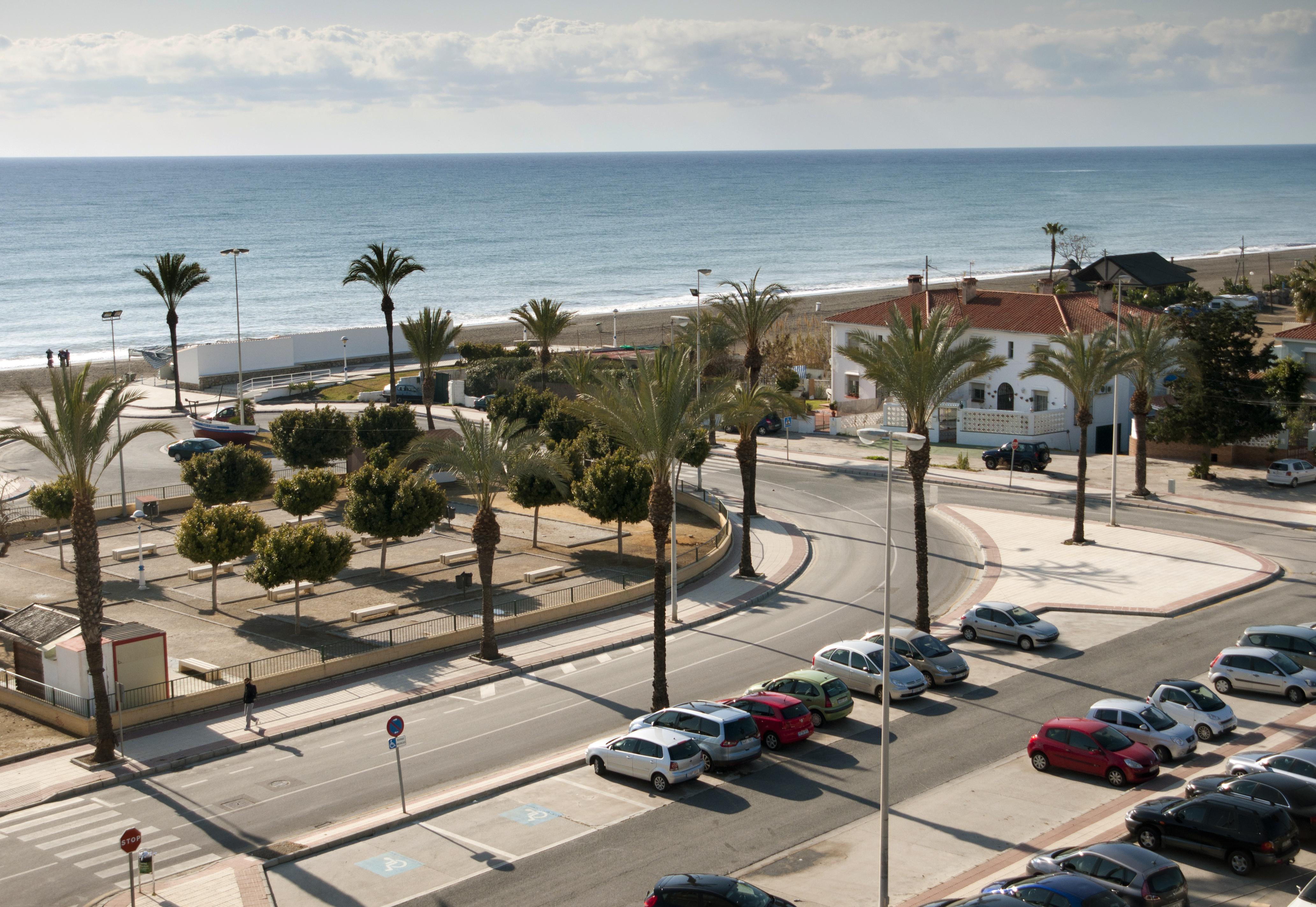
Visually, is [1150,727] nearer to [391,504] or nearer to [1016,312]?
[391,504]

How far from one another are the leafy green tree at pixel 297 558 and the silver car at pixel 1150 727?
2405cm

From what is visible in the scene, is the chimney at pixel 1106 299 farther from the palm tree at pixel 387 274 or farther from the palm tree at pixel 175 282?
the palm tree at pixel 175 282

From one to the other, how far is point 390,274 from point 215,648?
4080 centimetres

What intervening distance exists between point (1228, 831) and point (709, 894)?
9.93 meters

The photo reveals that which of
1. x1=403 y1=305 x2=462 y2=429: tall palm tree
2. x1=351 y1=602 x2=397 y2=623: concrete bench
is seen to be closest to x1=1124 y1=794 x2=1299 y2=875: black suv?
x1=351 y1=602 x2=397 y2=623: concrete bench

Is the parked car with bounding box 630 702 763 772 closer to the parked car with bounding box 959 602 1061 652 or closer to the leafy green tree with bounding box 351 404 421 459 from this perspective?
the parked car with bounding box 959 602 1061 652

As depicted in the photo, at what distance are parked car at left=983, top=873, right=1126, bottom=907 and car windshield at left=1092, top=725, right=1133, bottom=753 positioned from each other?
7280 millimetres

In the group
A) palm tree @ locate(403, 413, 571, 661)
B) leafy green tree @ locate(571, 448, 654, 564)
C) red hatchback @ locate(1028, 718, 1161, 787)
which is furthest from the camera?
leafy green tree @ locate(571, 448, 654, 564)

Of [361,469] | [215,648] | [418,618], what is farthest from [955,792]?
[361,469]

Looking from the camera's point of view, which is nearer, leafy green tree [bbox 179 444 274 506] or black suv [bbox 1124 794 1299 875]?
black suv [bbox 1124 794 1299 875]

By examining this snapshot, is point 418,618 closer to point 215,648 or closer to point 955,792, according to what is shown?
point 215,648

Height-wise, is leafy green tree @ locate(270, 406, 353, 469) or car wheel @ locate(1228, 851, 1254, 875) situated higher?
leafy green tree @ locate(270, 406, 353, 469)

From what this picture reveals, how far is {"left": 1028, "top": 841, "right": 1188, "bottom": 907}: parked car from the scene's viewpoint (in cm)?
1988

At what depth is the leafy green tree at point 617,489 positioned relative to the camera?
4700 cm
